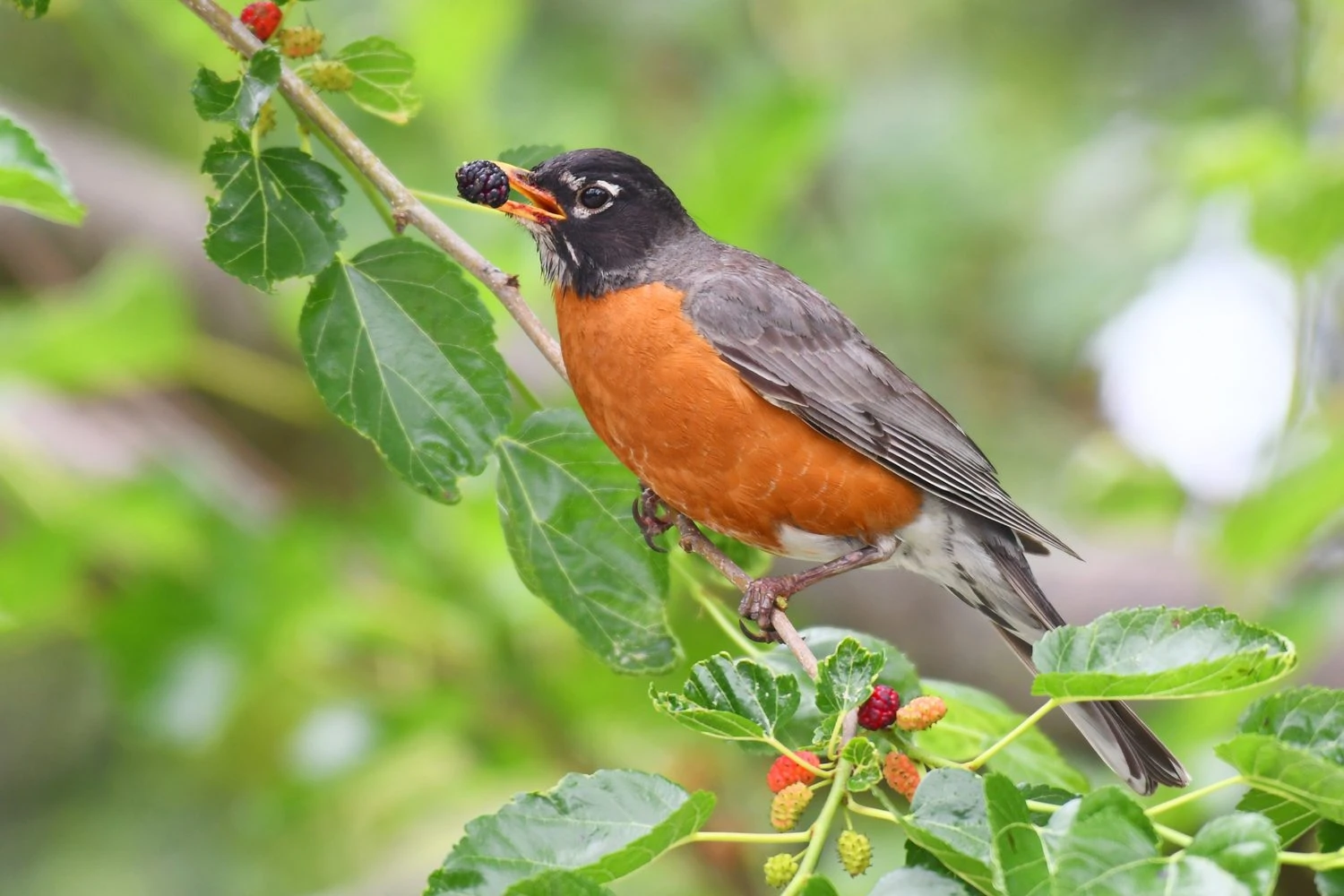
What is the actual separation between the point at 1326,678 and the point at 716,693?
3321mm

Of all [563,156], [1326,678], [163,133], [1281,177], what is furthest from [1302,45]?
[163,133]

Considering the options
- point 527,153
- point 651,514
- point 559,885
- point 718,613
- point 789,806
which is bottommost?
point 559,885

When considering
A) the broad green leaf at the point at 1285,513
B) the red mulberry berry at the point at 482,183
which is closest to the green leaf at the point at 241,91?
the red mulberry berry at the point at 482,183

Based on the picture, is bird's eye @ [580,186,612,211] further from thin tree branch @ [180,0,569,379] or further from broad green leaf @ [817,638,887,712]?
broad green leaf @ [817,638,887,712]

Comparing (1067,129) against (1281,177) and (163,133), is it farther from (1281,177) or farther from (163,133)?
(163,133)

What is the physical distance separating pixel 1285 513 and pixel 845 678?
7.79 ft

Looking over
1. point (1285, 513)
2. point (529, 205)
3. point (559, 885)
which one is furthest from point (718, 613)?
point (1285, 513)

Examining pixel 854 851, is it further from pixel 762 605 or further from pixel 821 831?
pixel 762 605

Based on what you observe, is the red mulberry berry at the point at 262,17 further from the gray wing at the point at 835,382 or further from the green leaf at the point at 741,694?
the gray wing at the point at 835,382

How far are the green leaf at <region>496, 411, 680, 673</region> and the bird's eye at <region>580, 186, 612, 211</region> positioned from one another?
1.09 meters

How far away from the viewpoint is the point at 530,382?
17.4 ft

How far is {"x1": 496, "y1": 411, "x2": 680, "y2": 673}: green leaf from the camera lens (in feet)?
8.64

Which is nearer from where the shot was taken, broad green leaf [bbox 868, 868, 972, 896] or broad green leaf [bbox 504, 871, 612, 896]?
broad green leaf [bbox 504, 871, 612, 896]

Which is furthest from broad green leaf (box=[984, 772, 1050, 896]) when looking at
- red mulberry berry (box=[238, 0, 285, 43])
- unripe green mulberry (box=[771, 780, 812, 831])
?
red mulberry berry (box=[238, 0, 285, 43])
